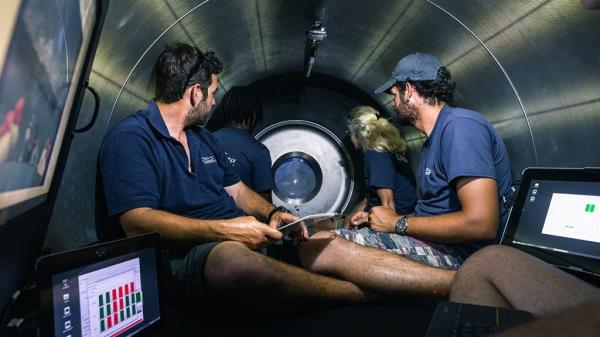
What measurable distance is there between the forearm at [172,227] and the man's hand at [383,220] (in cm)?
125

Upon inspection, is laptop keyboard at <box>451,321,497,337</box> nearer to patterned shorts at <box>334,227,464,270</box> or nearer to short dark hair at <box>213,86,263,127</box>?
patterned shorts at <box>334,227,464,270</box>

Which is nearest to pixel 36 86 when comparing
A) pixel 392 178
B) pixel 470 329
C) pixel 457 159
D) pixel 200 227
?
pixel 200 227

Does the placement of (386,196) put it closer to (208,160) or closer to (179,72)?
(208,160)

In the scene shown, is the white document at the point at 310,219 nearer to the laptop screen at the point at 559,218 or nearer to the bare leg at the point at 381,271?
the bare leg at the point at 381,271

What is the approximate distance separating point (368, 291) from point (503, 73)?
2098mm

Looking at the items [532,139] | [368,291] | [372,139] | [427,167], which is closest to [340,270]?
[368,291]

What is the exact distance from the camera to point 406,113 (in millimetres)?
3807

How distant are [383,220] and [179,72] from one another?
1.68 m

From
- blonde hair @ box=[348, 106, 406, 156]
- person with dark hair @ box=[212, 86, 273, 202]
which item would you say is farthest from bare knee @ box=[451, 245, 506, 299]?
blonde hair @ box=[348, 106, 406, 156]

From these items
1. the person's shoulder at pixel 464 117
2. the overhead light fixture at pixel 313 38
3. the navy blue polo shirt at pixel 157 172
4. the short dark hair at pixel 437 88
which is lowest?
the navy blue polo shirt at pixel 157 172

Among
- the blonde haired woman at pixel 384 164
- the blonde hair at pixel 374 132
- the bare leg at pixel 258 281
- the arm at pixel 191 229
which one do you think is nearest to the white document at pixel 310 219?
the arm at pixel 191 229

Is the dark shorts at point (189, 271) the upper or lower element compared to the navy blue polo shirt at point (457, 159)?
lower

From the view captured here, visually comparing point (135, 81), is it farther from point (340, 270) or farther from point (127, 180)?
point (340, 270)

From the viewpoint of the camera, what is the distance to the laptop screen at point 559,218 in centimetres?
222
